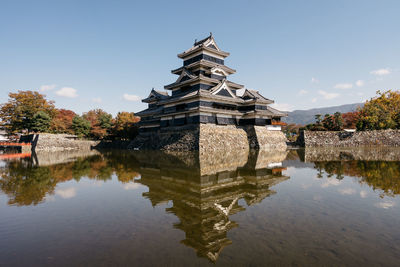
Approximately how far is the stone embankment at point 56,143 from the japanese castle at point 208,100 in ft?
55.1

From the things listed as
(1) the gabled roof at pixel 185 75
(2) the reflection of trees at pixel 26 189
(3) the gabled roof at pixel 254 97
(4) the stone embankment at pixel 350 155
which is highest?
(1) the gabled roof at pixel 185 75

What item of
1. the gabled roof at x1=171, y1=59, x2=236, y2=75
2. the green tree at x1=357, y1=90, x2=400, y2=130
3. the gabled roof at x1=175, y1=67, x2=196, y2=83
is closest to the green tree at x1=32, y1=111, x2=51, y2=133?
the gabled roof at x1=171, y1=59, x2=236, y2=75

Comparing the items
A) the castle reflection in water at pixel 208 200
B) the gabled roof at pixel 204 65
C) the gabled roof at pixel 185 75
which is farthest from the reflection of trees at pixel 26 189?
the gabled roof at pixel 204 65

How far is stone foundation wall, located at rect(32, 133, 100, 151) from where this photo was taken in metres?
35.3

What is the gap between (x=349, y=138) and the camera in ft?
118

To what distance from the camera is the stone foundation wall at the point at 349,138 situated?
35.4 metres

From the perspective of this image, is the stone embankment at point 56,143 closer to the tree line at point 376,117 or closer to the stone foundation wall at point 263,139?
the stone foundation wall at point 263,139

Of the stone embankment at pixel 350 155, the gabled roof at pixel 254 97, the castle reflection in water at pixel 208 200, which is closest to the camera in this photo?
the castle reflection in water at pixel 208 200

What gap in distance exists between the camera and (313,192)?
6.88 metres

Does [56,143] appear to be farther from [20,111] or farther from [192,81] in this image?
[192,81]

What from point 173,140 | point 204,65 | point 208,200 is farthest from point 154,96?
point 208,200

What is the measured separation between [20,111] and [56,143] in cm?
1049

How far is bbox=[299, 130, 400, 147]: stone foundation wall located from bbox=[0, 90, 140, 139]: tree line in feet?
111

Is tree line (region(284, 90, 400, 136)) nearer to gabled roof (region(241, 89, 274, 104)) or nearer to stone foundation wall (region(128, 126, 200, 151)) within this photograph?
gabled roof (region(241, 89, 274, 104))
